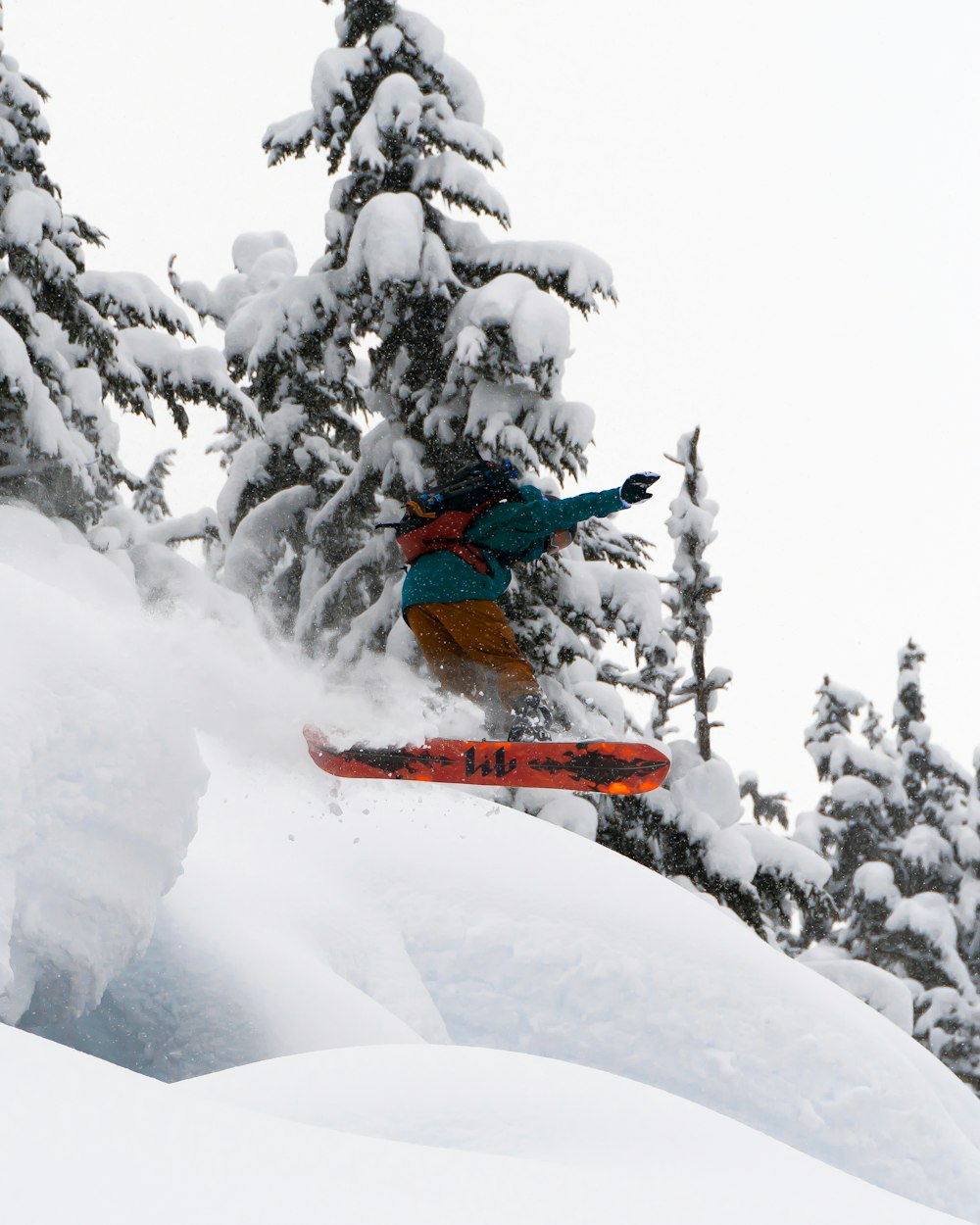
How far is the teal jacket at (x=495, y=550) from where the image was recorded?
6.63 metres

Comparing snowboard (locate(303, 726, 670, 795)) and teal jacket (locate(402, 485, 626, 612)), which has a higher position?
teal jacket (locate(402, 485, 626, 612))

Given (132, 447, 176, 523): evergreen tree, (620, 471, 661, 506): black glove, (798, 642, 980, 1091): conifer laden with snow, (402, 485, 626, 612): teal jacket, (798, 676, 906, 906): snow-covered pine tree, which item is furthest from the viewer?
(132, 447, 176, 523): evergreen tree

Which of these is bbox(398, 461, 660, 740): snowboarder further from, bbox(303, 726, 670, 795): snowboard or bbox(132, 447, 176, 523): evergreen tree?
bbox(132, 447, 176, 523): evergreen tree

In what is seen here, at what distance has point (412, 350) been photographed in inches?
441

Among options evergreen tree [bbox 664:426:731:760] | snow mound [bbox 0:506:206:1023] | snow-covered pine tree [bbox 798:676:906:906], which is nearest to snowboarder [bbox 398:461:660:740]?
snow mound [bbox 0:506:206:1023]

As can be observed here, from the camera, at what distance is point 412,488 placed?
10.6m

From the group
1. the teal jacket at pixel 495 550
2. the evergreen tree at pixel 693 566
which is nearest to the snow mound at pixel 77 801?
the teal jacket at pixel 495 550

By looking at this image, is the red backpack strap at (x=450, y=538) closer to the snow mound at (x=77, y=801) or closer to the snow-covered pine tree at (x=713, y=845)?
the snow mound at (x=77, y=801)

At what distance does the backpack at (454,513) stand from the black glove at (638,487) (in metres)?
1.08

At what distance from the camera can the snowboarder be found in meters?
6.84

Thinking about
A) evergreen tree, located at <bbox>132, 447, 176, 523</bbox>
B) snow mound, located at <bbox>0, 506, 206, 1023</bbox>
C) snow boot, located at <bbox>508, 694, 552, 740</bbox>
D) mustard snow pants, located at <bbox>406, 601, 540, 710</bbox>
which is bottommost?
snow mound, located at <bbox>0, 506, 206, 1023</bbox>

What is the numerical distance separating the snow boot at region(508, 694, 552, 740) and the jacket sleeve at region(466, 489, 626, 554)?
0.92 metres

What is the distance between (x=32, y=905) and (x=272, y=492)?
908 centimetres

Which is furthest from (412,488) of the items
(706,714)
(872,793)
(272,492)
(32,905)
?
(872,793)
